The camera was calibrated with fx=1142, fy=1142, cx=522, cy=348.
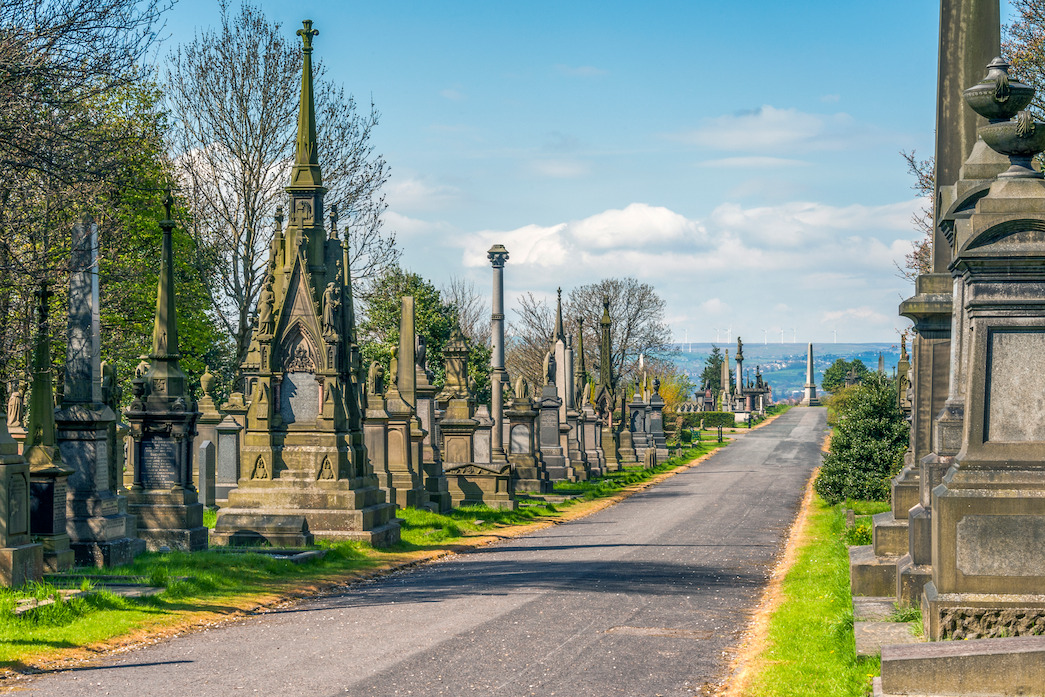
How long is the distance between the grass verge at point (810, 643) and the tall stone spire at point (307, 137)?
383 inches

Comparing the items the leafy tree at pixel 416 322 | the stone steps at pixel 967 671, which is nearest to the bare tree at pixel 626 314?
the leafy tree at pixel 416 322

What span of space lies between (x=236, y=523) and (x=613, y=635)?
28.3 ft

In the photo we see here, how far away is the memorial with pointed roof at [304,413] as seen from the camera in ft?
57.8

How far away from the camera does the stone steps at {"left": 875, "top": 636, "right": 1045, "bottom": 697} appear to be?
6.46 m

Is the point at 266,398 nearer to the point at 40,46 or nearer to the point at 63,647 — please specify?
the point at 40,46

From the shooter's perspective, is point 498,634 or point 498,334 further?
point 498,334

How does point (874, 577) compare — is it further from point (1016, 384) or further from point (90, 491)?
point (90, 491)

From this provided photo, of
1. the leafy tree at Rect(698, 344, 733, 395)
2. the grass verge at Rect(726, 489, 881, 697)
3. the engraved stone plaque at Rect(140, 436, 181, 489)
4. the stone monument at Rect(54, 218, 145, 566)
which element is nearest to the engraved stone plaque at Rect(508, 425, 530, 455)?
the grass verge at Rect(726, 489, 881, 697)

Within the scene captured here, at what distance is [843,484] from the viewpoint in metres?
25.9

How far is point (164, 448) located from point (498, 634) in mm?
7359

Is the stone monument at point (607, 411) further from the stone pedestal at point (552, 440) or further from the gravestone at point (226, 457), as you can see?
the gravestone at point (226, 457)

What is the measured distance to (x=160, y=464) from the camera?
1598 cm

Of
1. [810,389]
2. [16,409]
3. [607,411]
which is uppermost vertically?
[16,409]

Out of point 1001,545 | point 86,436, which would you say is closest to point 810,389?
point 86,436
